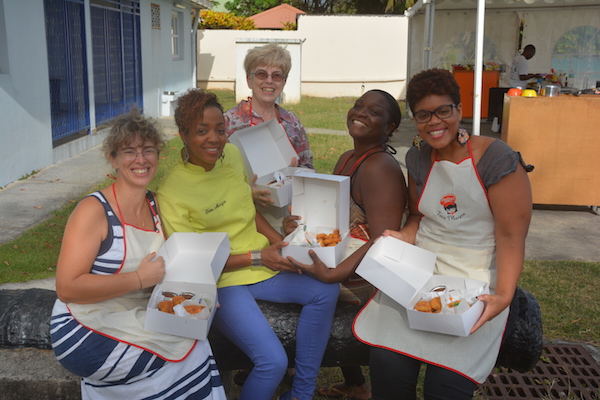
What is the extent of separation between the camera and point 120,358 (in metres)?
2.20

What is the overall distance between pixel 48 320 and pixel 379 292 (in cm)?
157

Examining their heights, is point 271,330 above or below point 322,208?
below

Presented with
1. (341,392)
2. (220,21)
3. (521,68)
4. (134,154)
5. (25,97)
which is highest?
(220,21)

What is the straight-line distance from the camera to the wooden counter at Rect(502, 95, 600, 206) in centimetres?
668

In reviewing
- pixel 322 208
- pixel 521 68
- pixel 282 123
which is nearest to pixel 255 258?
pixel 322 208

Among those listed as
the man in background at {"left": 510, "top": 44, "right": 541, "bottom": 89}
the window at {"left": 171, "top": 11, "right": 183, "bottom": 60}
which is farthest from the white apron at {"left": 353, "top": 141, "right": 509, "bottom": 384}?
the window at {"left": 171, "top": 11, "right": 183, "bottom": 60}

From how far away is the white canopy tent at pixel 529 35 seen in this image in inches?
597

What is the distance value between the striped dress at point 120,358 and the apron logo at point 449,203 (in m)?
1.18

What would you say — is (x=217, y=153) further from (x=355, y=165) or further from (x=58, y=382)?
(x=58, y=382)

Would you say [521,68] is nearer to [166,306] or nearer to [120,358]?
[166,306]

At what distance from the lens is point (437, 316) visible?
7.35 ft

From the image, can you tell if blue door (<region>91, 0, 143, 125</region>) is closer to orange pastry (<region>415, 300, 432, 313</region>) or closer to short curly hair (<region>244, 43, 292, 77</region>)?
short curly hair (<region>244, 43, 292, 77</region>)

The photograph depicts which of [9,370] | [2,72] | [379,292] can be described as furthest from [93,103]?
[379,292]

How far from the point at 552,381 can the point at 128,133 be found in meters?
2.73
